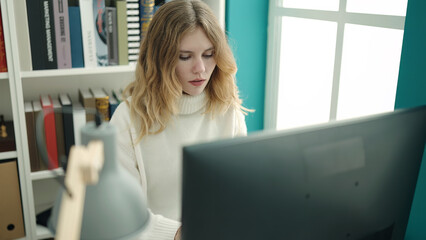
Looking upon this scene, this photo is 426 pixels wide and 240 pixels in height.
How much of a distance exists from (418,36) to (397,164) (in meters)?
0.56

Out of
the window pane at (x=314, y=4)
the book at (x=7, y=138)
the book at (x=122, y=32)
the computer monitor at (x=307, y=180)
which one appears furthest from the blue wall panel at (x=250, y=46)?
the computer monitor at (x=307, y=180)

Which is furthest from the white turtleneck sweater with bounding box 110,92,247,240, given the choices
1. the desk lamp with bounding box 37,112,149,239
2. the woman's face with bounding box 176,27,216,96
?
the desk lamp with bounding box 37,112,149,239

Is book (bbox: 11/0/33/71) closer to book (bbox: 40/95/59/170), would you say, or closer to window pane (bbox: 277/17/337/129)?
book (bbox: 40/95/59/170)

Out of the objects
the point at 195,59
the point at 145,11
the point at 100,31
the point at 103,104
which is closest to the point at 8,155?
the point at 103,104

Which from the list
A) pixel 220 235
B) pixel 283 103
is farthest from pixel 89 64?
pixel 220 235

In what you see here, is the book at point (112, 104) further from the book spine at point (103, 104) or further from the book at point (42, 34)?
the book at point (42, 34)

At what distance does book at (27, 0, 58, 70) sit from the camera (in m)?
1.76

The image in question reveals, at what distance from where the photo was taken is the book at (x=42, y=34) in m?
1.76

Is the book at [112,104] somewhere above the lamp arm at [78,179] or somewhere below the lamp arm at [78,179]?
below

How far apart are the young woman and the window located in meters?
0.54

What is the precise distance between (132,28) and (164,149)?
0.74 m

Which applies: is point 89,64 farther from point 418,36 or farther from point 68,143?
point 418,36

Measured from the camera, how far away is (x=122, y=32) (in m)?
1.95

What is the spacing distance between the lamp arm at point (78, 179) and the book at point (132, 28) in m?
1.57
